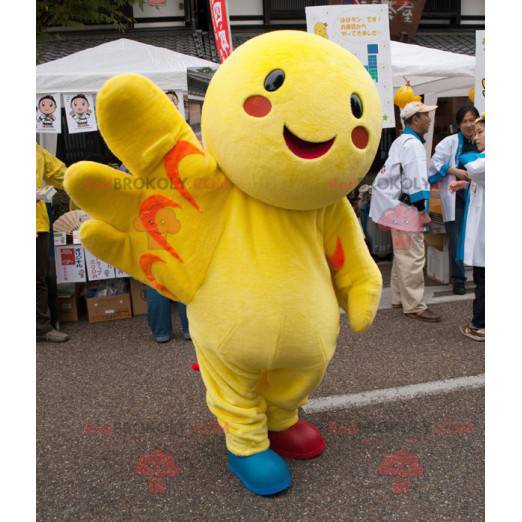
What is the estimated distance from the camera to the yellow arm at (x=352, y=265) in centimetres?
245

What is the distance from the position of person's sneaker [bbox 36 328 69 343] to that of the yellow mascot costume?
282 cm

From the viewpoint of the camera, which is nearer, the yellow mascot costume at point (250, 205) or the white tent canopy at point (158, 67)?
the yellow mascot costume at point (250, 205)

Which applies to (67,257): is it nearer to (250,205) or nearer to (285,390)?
(285,390)

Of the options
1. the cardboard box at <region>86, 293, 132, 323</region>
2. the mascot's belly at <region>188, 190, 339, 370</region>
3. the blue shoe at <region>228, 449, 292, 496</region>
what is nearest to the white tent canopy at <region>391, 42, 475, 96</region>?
the cardboard box at <region>86, 293, 132, 323</region>

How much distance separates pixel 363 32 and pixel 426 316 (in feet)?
9.45

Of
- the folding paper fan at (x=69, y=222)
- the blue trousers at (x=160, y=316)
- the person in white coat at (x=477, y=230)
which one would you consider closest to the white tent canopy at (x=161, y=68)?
the folding paper fan at (x=69, y=222)

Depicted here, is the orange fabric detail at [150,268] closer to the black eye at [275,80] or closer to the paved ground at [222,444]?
the black eye at [275,80]

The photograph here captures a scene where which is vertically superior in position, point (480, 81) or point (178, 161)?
point (480, 81)

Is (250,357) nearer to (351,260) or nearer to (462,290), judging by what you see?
(351,260)

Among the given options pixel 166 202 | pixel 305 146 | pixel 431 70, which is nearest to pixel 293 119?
pixel 305 146

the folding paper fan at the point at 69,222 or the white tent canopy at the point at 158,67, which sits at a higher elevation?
the white tent canopy at the point at 158,67

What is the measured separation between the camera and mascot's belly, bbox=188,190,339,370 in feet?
7.02

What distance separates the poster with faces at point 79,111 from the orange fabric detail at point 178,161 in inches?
159

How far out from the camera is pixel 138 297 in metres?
5.54
